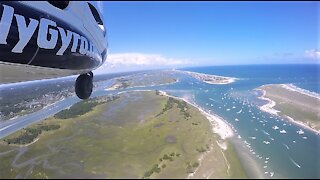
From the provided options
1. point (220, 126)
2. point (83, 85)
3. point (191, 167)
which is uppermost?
point (83, 85)

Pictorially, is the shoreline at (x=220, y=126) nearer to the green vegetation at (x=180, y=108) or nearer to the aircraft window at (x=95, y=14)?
the green vegetation at (x=180, y=108)

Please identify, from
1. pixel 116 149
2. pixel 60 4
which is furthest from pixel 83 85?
pixel 116 149

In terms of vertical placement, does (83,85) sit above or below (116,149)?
above

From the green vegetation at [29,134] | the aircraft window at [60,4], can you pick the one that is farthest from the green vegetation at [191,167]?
the aircraft window at [60,4]

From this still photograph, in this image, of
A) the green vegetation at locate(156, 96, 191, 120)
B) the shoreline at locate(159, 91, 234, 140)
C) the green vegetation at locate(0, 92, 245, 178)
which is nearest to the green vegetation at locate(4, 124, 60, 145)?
the green vegetation at locate(0, 92, 245, 178)

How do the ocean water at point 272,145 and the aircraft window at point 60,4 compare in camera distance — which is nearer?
the aircraft window at point 60,4

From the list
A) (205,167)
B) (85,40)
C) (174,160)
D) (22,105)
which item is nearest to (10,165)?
(174,160)

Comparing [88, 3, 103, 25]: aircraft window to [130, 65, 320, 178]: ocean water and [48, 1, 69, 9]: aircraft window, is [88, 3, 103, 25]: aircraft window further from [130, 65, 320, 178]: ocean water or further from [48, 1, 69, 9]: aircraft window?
[130, 65, 320, 178]: ocean water

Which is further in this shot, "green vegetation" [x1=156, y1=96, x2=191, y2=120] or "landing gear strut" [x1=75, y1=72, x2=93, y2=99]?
"green vegetation" [x1=156, y1=96, x2=191, y2=120]

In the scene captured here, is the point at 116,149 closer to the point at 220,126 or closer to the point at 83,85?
the point at 220,126
